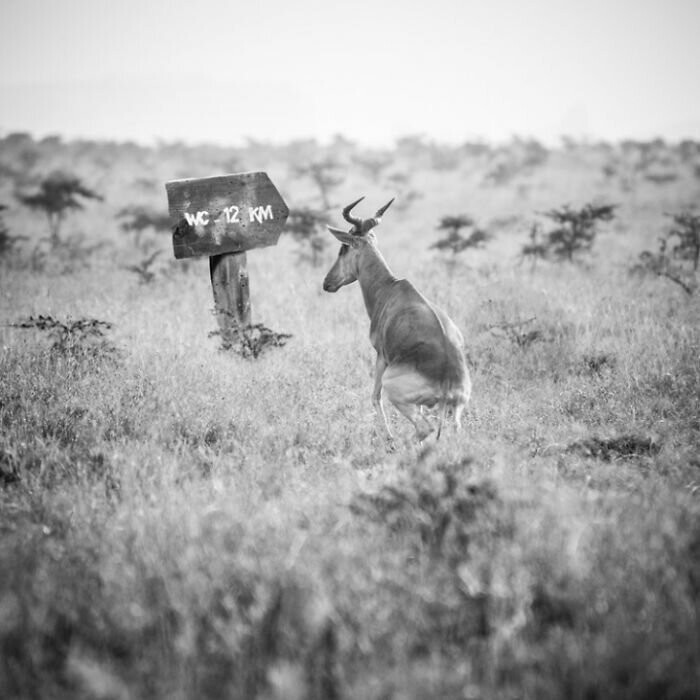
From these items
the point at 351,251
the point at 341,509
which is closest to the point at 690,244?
the point at 351,251

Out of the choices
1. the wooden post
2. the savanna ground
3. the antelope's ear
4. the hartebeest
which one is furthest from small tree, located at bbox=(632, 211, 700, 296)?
the wooden post

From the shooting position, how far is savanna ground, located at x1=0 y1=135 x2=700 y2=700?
2172mm

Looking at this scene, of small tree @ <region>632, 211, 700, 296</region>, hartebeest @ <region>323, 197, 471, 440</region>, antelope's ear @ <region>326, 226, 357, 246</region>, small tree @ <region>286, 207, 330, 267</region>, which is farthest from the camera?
small tree @ <region>286, 207, 330, 267</region>

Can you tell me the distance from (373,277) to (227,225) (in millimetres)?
1679

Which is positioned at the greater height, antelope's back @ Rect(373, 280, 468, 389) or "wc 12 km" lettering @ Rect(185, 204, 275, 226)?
"wc 12 km" lettering @ Rect(185, 204, 275, 226)

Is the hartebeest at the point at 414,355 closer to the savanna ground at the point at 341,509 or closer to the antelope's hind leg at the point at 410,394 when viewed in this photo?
the antelope's hind leg at the point at 410,394

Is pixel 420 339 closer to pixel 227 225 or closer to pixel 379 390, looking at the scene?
pixel 379 390

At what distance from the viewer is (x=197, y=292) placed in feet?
31.7

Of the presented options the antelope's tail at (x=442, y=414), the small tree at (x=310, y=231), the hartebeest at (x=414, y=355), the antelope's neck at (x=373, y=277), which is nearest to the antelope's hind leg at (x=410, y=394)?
the hartebeest at (x=414, y=355)

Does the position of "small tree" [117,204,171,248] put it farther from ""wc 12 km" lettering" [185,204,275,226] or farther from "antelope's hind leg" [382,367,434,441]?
"antelope's hind leg" [382,367,434,441]

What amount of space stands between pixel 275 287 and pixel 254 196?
3641 mm

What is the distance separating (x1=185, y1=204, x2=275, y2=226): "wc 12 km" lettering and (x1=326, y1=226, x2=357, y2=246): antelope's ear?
92 centimetres

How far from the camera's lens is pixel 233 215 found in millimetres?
6426

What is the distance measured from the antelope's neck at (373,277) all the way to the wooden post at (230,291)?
56.6 inches
